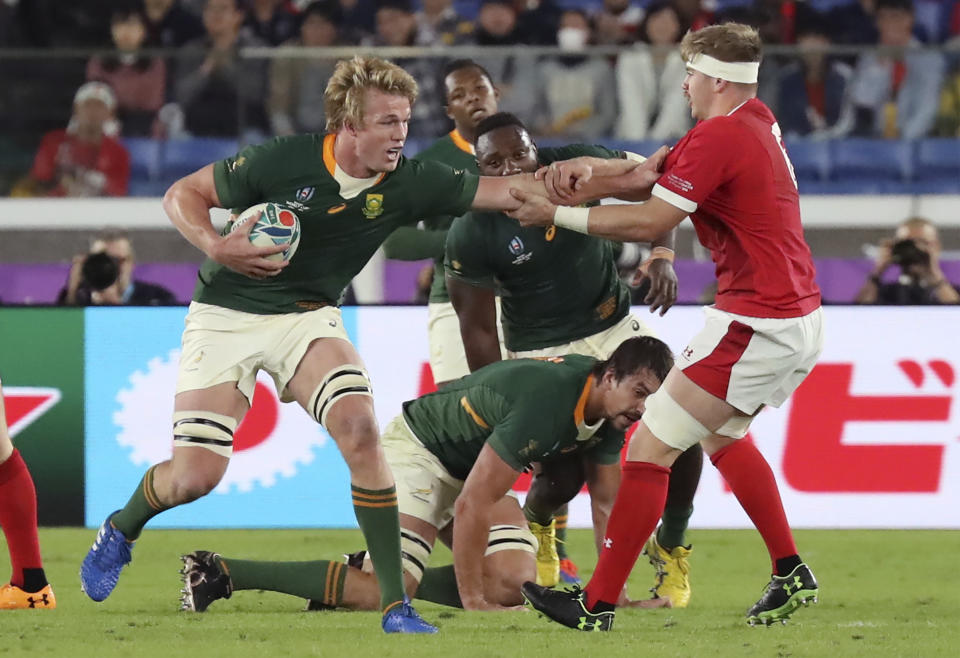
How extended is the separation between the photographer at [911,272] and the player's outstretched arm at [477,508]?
4463 mm

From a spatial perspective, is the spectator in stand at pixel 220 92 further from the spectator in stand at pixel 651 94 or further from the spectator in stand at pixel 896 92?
the spectator in stand at pixel 896 92

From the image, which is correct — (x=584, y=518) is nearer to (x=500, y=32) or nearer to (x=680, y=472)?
(x=680, y=472)

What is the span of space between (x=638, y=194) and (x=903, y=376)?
3.68 metres

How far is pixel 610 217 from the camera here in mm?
5551

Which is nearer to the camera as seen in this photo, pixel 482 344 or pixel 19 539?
pixel 19 539

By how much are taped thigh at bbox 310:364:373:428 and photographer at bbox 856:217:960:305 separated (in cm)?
483

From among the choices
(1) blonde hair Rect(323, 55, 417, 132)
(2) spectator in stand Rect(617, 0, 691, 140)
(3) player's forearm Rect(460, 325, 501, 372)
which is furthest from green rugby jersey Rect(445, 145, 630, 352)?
(2) spectator in stand Rect(617, 0, 691, 140)

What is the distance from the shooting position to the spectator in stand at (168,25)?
12953 millimetres

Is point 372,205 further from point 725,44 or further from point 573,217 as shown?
point 725,44

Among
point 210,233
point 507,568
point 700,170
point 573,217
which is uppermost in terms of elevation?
point 700,170

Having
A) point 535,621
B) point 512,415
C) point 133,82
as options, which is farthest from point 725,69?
point 133,82

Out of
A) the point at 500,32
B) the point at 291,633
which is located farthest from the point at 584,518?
the point at 500,32

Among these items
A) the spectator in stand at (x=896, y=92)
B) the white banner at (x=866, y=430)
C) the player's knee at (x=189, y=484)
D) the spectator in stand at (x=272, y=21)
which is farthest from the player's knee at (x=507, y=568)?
the spectator in stand at (x=272, y=21)

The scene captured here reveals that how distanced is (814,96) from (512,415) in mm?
6299
